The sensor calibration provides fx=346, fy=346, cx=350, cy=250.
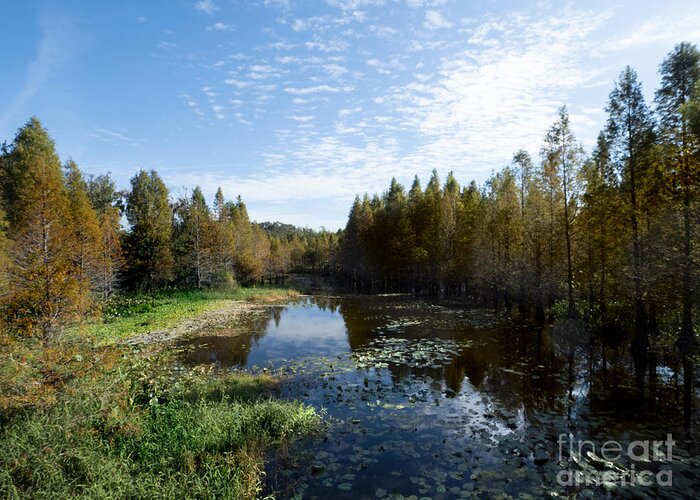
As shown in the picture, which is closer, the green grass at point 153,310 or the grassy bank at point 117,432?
the grassy bank at point 117,432

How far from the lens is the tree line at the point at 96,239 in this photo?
511 inches

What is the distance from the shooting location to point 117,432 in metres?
6.96

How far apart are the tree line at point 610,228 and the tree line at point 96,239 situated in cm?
2209

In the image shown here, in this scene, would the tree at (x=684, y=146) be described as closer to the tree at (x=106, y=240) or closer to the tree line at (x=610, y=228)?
the tree line at (x=610, y=228)

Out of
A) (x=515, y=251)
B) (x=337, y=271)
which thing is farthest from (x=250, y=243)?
(x=515, y=251)

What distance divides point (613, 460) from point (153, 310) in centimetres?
3190

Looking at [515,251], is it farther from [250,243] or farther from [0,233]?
[250,243]

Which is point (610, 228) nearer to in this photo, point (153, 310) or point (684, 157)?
point (684, 157)

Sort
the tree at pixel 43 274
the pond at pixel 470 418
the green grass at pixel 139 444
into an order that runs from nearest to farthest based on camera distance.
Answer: the green grass at pixel 139 444, the pond at pixel 470 418, the tree at pixel 43 274

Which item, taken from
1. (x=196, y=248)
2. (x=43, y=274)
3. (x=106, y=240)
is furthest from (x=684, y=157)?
(x=196, y=248)

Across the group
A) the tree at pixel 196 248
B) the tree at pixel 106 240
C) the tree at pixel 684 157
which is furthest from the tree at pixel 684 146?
the tree at pixel 196 248

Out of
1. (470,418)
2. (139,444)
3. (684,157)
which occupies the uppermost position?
(684,157)

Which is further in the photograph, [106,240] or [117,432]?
[106,240]

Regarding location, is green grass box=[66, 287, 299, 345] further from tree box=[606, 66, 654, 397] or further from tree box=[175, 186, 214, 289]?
tree box=[606, 66, 654, 397]
